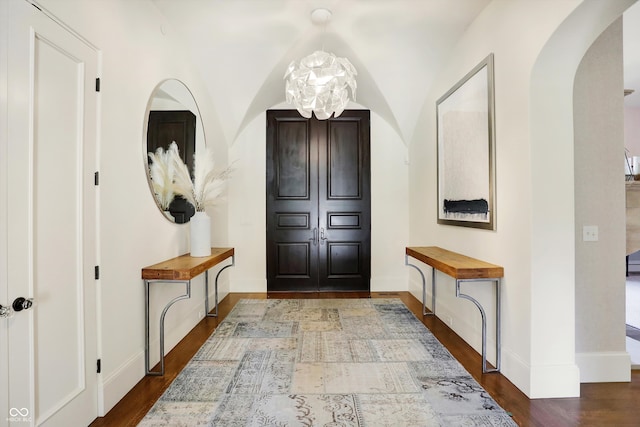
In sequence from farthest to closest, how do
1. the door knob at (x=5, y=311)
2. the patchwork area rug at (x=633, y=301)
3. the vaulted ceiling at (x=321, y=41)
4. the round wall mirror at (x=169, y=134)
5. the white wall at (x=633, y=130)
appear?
the white wall at (x=633, y=130) → the patchwork area rug at (x=633, y=301) → the vaulted ceiling at (x=321, y=41) → the round wall mirror at (x=169, y=134) → the door knob at (x=5, y=311)

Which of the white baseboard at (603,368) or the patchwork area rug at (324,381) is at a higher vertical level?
the white baseboard at (603,368)

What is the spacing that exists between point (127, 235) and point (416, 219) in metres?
3.82

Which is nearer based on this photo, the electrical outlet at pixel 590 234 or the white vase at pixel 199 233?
the electrical outlet at pixel 590 234

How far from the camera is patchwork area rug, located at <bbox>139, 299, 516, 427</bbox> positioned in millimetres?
2109

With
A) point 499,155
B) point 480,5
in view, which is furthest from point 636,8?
point 499,155

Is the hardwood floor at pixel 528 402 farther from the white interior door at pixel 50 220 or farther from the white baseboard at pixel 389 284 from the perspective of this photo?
the white baseboard at pixel 389 284

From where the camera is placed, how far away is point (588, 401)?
2295 mm

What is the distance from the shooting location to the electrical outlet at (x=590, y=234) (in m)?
2.59

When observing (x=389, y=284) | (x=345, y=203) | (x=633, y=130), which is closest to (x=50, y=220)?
(x=345, y=203)

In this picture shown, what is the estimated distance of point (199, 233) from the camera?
3281 millimetres

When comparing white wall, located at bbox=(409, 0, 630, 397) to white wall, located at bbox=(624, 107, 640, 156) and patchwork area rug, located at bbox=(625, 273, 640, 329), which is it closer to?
patchwork area rug, located at bbox=(625, 273, 640, 329)

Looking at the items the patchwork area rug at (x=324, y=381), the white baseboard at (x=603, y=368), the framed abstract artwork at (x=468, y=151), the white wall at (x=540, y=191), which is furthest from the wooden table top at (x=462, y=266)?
the white baseboard at (x=603, y=368)

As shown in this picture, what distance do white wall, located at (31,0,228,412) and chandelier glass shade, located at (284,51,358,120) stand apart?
116 centimetres

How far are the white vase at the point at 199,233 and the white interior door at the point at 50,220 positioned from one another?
1156 mm
